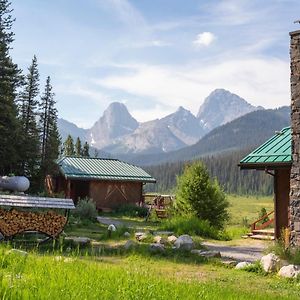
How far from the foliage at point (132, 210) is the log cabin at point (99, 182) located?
1.14m

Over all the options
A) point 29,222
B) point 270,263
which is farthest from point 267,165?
point 29,222

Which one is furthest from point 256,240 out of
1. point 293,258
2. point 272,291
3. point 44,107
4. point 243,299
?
point 44,107

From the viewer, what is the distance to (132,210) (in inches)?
1190

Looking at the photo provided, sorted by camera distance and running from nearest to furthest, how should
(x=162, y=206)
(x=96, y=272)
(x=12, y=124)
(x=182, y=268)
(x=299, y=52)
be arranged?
(x=96, y=272)
(x=182, y=268)
(x=299, y=52)
(x=12, y=124)
(x=162, y=206)

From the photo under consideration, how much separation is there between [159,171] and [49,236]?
14106 centimetres

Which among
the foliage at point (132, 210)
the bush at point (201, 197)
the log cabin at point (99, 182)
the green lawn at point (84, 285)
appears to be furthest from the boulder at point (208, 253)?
the log cabin at point (99, 182)

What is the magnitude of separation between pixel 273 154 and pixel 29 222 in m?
7.89

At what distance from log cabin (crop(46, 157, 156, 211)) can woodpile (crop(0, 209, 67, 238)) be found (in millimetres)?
17456

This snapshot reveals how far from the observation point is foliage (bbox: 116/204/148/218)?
1159 inches


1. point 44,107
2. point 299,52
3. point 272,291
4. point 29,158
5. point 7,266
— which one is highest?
point 44,107

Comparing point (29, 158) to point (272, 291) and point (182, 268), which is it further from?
point (272, 291)

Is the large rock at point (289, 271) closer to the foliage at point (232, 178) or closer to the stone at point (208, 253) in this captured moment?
the stone at point (208, 253)

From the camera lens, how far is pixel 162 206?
30.8 m

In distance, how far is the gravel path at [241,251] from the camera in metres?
12.8
